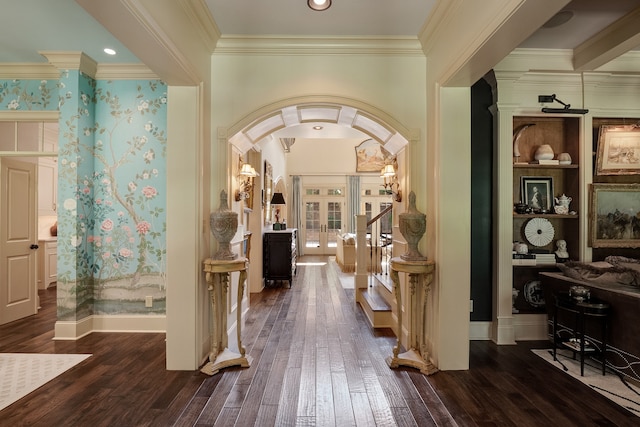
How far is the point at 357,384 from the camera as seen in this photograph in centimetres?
258

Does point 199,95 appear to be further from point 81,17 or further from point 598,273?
point 598,273

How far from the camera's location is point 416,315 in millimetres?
3031

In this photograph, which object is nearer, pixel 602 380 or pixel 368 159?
pixel 602 380

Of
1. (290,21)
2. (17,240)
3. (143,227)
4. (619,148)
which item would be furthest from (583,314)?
(17,240)

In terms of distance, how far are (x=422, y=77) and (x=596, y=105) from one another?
2204 mm

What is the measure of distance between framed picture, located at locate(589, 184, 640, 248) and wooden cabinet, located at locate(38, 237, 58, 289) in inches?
330

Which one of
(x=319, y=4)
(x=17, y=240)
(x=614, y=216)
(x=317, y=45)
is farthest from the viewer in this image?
(x=17, y=240)

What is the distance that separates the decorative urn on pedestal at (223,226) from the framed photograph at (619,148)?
4199mm

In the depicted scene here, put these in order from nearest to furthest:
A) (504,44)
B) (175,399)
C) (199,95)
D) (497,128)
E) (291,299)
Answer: (504,44), (175,399), (199,95), (497,128), (291,299)

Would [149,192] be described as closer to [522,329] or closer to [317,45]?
[317,45]

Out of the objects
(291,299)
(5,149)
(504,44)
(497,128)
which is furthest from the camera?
(291,299)

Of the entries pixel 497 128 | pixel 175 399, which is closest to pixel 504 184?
pixel 497 128

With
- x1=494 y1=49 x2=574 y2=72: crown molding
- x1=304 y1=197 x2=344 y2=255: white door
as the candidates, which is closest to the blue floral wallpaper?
x1=494 y1=49 x2=574 y2=72: crown molding

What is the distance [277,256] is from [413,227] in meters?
3.88
